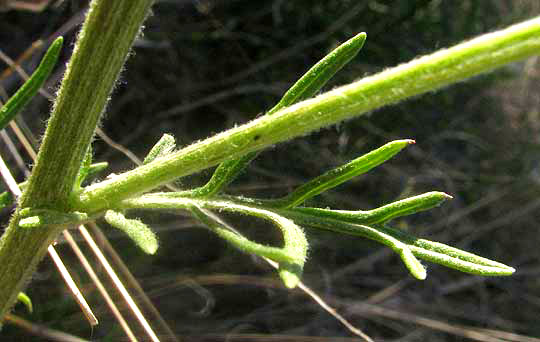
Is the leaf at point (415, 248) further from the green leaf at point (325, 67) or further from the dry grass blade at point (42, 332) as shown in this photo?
the dry grass blade at point (42, 332)

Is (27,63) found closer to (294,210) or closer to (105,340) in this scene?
(105,340)

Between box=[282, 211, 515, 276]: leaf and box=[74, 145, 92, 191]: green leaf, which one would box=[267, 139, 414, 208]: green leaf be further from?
box=[74, 145, 92, 191]: green leaf

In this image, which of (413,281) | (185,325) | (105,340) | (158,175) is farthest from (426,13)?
(158,175)

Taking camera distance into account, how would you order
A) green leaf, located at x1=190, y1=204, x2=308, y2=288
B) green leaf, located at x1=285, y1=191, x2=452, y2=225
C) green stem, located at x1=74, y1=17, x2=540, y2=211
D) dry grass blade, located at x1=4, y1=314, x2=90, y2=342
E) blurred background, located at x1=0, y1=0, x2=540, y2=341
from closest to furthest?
green stem, located at x1=74, y1=17, x2=540, y2=211
green leaf, located at x1=190, y1=204, x2=308, y2=288
green leaf, located at x1=285, y1=191, x2=452, y2=225
dry grass blade, located at x1=4, y1=314, x2=90, y2=342
blurred background, located at x1=0, y1=0, x2=540, y2=341

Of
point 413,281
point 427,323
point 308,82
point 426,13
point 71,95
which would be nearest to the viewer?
point 71,95

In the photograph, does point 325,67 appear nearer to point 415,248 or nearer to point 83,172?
point 415,248

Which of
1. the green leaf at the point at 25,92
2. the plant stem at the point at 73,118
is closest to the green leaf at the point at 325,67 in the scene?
the plant stem at the point at 73,118

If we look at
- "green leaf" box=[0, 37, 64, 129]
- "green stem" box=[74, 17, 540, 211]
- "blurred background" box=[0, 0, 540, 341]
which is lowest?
"green stem" box=[74, 17, 540, 211]

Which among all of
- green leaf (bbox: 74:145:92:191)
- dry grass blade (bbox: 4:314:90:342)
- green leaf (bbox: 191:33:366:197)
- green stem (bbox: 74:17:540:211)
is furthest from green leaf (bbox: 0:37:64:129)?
dry grass blade (bbox: 4:314:90:342)
